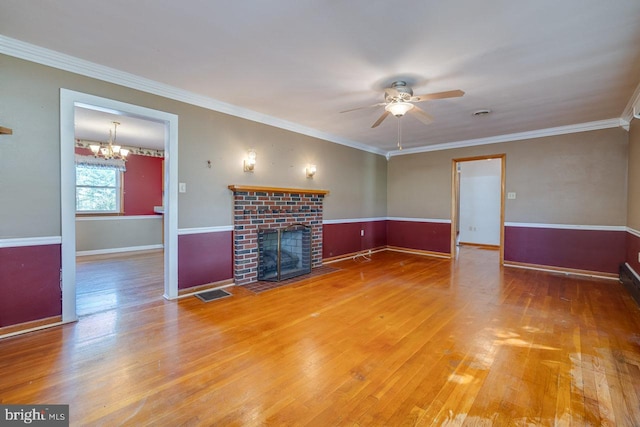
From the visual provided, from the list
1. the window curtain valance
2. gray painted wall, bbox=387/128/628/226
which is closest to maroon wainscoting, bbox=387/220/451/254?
gray painted wall, bbox=387/128/628/226

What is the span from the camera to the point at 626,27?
2088mm

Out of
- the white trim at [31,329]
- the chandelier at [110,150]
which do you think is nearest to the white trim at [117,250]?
the chandelier at [110,150]

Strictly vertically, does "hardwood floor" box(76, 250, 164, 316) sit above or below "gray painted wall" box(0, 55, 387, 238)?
below

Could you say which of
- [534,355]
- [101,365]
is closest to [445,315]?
[534,355]

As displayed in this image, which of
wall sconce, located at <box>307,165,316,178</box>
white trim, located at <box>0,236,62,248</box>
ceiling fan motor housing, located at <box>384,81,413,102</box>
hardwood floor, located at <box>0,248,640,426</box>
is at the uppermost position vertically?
ceiling fan motor housing, located at <box>384,81,413,102</box>

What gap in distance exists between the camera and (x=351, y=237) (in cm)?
606

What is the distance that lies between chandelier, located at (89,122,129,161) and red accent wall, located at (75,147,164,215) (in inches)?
20.8

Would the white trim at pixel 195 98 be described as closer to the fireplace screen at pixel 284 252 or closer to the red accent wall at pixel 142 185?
the fireplace screen at pixel 284 252

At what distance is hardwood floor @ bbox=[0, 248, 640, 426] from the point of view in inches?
63.7

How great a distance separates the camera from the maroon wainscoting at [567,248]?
4453mm

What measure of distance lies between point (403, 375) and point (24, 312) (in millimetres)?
3277

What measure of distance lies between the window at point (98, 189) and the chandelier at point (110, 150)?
1.21 feet

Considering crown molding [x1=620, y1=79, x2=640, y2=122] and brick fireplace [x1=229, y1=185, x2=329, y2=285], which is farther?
brick fireplace [x1=229, y1=185, x2=329, y2=285]

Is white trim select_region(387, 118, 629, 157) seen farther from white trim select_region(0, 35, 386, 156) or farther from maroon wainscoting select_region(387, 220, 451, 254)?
white trim select_region(0, 35, 386, 156)
